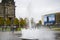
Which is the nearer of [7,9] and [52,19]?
[52,19]

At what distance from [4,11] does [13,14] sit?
3.66 meters

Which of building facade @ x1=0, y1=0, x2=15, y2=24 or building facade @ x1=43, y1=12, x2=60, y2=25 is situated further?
building facade @ x1=0, y1=0, x2=15, y2=24

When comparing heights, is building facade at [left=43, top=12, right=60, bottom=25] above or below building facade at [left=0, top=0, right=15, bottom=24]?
below

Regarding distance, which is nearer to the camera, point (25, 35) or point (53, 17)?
point (25, 35)

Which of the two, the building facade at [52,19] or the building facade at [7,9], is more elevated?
the building facade at [7,9]

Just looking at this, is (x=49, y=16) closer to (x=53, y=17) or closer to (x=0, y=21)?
(x=53, y=17)

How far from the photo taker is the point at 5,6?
8169 centimetres

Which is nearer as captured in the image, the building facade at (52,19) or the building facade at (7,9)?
the building facade at (52,19)

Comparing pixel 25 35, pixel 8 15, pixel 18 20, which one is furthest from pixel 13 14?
pixel 25 35

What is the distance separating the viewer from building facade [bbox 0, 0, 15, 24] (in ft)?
262

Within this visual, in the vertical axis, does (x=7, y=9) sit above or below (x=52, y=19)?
above

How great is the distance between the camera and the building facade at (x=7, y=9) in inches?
3147

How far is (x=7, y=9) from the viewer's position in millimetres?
80750

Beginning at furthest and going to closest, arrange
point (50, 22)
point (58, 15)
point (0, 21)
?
point (58, 15), point (50, 22), point (0, 21)
